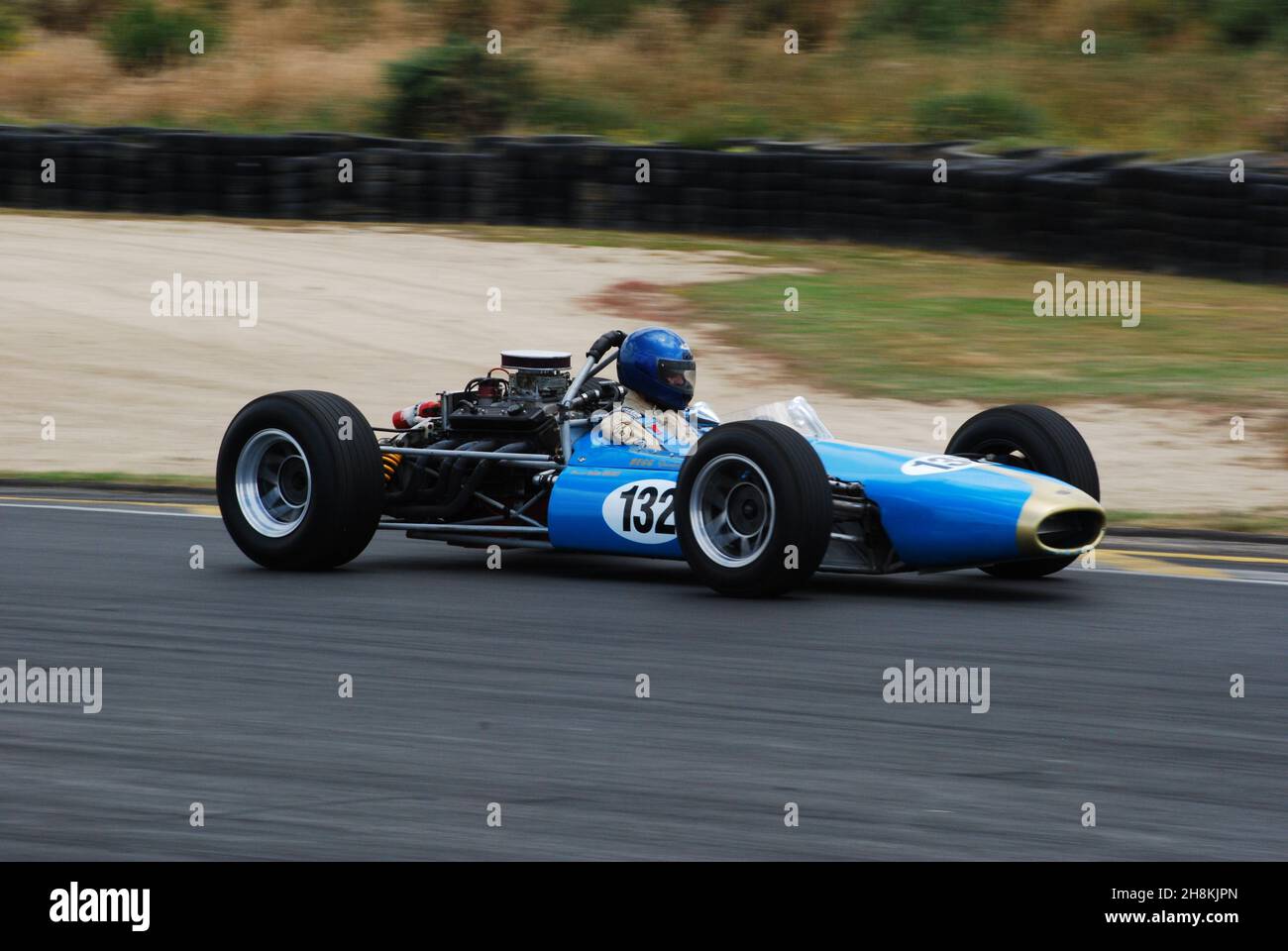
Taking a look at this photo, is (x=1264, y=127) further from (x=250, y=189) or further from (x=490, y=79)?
(x=250, y=189)

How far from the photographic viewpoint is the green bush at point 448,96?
23234 millimetres

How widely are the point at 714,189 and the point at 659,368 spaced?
10810 mm

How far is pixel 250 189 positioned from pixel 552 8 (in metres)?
13.0

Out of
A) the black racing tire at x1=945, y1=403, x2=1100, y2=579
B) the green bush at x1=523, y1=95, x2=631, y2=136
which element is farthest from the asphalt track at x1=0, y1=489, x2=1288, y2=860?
the green bush at x1=523, y1=95, x2=631, y2=136

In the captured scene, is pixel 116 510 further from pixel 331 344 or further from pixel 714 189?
pixel 714 189

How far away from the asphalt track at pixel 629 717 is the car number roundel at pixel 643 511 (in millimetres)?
256

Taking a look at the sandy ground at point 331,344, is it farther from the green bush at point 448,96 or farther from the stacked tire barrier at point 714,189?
the green bush at point 448,96

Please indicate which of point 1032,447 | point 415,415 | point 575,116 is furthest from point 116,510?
point 575,116

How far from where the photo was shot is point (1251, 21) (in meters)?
27.4

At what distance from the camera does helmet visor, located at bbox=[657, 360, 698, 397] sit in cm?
824

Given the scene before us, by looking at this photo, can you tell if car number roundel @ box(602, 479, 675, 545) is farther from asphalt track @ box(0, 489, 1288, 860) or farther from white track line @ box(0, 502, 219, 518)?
white track line @ box(0, 502, 219, 518)

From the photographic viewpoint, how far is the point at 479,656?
659 cm

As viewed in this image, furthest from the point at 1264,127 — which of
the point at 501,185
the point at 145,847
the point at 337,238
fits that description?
the point at 145,847

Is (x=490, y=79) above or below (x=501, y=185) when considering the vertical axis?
above
